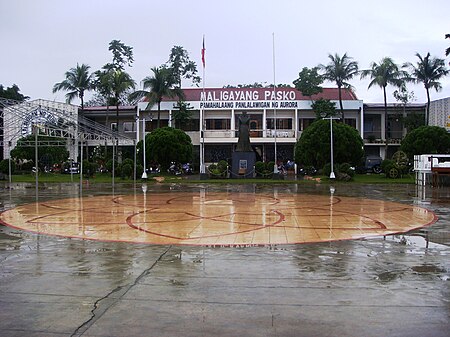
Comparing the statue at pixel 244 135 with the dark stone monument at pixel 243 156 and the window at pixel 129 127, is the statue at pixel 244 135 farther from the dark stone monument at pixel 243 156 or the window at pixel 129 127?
the window at pixel 129 127

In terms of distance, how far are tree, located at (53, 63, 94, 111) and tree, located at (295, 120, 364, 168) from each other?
25660mm

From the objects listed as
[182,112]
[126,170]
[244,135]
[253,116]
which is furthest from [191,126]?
[126,170]

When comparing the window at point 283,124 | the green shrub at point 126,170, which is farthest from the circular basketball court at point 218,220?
the window at point 283,124

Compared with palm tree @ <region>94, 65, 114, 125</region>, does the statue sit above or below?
below

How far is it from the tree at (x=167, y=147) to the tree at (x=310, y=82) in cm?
1520

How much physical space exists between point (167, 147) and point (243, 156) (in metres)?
6.19

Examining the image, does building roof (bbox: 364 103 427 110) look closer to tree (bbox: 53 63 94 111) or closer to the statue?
the statue

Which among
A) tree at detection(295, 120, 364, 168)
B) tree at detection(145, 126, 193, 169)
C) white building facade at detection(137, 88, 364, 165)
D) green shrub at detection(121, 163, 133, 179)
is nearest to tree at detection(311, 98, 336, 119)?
white building facade at detection(137, 88, 364, 165)

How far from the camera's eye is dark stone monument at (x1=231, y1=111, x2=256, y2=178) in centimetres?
4025

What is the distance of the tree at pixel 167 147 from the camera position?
40781 millimetres

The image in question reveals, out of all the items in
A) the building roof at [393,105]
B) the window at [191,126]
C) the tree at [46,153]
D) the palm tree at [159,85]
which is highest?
the palm tree at [159,85]

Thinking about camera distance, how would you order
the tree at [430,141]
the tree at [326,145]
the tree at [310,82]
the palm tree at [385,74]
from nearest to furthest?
the tree at [326,145]
the tree at [430,141]
the palm tree at [385,74]
the tree at [310,82]

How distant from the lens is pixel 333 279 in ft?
24.8

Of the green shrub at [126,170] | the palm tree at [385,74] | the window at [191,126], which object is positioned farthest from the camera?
the window at [191,126]
